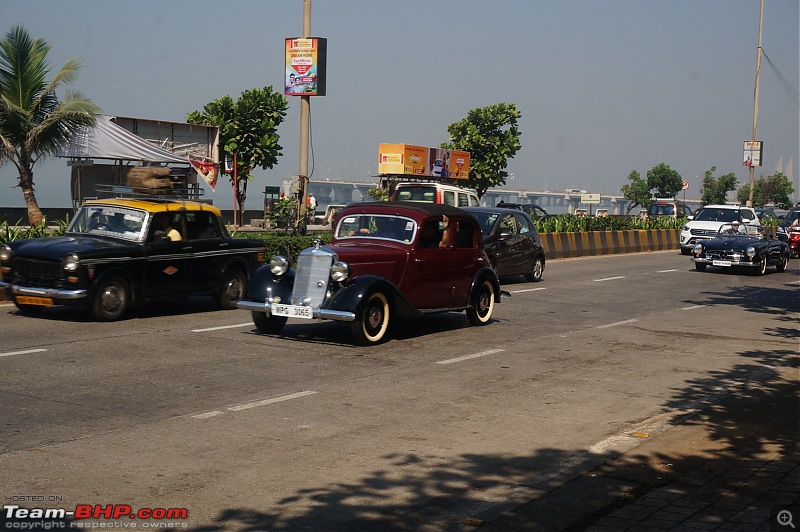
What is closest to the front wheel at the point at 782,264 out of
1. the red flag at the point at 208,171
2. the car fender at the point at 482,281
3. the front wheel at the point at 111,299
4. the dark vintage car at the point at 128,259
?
the car fender at the point at 482,281

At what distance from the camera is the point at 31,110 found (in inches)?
1109

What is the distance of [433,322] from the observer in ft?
48.5

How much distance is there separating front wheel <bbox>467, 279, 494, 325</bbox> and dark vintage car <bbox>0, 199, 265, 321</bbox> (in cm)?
389

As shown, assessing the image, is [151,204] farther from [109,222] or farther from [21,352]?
[21,352]

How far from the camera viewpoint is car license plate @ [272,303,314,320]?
11953 millimetres

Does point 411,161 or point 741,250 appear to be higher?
point 411,161

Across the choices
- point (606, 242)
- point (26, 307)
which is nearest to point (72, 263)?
point (26, 307)

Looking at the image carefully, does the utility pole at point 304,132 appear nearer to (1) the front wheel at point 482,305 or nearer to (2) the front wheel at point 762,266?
(1) the front wheel at point 482,305

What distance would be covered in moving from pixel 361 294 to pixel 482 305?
3.21m

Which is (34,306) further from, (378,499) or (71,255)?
(378,499)

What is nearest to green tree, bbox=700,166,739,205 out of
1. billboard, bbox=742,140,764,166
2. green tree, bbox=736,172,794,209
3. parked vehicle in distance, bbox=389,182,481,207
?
green tree, bbox=736,172,794,209

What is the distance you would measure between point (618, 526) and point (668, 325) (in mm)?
10349

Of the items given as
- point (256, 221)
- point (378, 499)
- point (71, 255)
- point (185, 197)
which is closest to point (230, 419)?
point (378, 499)

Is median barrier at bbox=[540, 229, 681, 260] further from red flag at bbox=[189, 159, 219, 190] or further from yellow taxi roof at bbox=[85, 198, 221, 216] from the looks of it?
yellow taxi roof at bbox=[85, 198, 221, 216]
